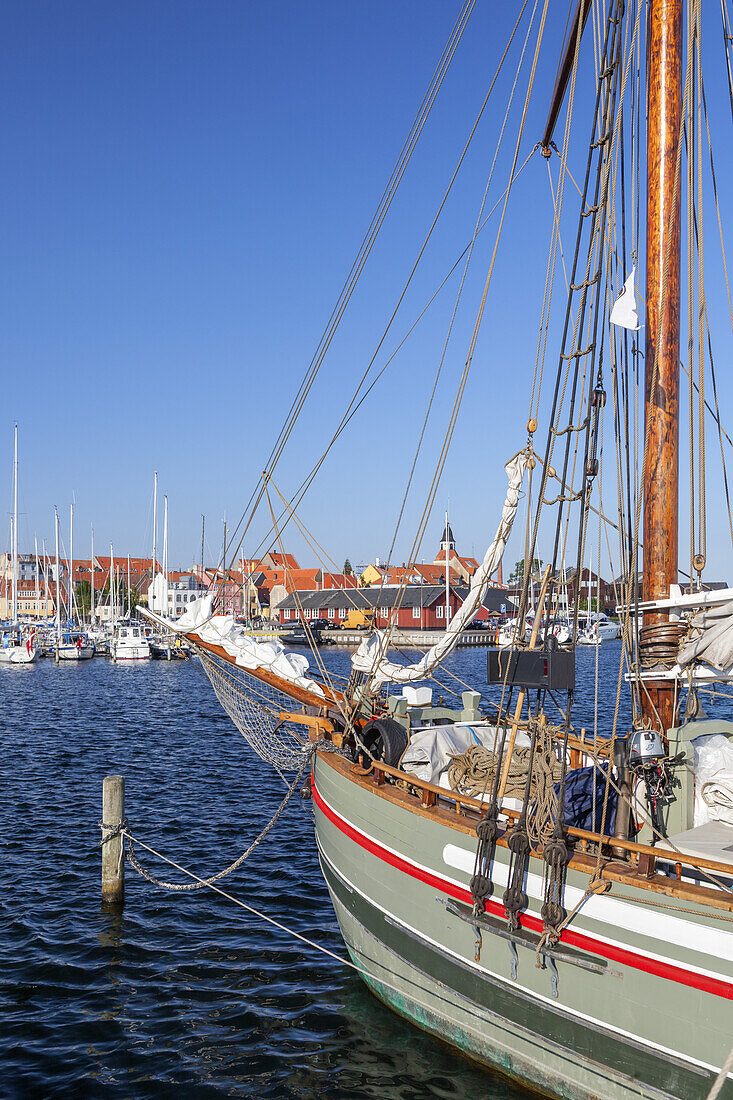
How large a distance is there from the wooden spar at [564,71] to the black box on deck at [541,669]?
24.3ft

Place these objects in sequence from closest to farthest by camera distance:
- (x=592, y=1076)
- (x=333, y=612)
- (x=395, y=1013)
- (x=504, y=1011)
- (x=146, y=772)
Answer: (x=592, y=1076) < (x=504, y=1011) < (x=395, y=1013) < (x=146, y=772) < (x=333, y=612)

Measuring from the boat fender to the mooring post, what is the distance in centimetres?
426

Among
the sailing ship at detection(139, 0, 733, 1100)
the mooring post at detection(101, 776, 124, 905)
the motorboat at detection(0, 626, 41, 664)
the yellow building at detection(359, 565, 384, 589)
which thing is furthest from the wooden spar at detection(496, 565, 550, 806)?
the yellow building at detection(359, 565, 384, 589)

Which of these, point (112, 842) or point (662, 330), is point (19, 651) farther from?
point (662, 330)

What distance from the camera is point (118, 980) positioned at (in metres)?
10.6

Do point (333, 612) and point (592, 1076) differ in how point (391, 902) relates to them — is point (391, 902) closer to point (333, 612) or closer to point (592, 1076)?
point (592, 1076)

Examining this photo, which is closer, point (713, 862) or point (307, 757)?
point (713, 862)

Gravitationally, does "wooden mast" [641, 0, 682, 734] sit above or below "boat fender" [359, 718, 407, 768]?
above

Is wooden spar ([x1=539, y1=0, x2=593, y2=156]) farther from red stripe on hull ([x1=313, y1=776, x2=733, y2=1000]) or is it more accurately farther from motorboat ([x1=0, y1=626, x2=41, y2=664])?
motorboat ([x1=0, y1=626, x2=41, y2=664])

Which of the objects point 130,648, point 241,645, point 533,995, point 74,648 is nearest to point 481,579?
point 533,995

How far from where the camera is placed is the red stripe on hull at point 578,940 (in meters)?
5.91

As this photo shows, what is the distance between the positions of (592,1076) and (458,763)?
3.62m

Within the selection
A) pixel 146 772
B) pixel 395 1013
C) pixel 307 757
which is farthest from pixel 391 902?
pixel 146 772

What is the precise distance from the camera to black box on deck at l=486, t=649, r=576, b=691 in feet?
24.6
